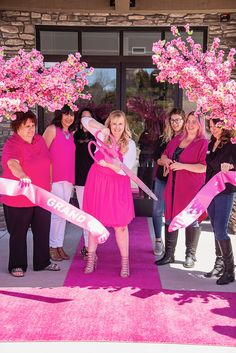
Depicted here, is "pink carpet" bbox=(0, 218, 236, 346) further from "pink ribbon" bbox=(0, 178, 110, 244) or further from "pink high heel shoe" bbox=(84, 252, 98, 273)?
"pink ribbon" bbox=(0, 178, 110, 244)

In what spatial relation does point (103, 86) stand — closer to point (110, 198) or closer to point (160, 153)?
point (160, 153)

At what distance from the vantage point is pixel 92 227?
12.7 feet

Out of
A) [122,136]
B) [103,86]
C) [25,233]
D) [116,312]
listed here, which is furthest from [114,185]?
[103,86]

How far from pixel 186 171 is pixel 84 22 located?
339 cm

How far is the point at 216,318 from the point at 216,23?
15.5ft

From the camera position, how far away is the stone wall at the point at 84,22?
21.7ft

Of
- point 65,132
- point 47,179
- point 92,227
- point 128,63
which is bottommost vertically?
point 92,227

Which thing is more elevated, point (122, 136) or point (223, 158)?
point (122, 136)

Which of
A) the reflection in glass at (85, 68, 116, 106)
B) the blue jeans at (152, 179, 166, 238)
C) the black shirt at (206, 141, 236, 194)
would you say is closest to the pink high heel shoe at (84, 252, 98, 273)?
the blue jeans at (152, 179, 166, 238)

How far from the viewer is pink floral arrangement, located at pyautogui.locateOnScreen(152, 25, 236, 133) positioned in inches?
131

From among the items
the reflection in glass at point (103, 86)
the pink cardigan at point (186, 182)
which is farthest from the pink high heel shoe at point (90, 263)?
the reflection in glass at point (103, 86)

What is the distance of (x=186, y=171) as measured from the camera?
4535 mm

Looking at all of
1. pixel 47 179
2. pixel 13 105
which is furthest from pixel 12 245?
pixel 13 105

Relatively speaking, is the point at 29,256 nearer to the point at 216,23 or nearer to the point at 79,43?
the point at 79,43
